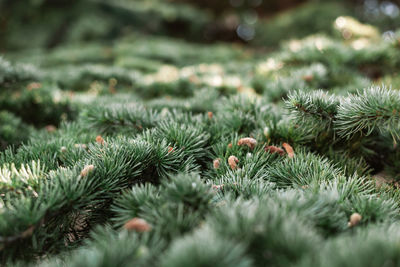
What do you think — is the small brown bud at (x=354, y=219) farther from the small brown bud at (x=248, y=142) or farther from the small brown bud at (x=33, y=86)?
the small brown bud at (x=33, y=86)

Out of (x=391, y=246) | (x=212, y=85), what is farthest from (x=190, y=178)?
(x=212, y=85)

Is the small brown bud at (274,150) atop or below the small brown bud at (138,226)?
atop

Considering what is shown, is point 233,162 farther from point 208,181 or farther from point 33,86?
point 33,86

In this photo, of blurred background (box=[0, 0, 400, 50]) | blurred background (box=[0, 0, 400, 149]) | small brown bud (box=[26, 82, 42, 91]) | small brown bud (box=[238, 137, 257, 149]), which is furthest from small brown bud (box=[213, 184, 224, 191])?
blurred background (box=[0, 0, 400, 50])

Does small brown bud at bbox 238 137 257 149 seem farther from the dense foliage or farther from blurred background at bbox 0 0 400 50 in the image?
blurred background at bbox 0 0 400 50

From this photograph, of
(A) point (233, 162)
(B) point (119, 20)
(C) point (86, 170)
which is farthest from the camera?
(B) point (119, 20)

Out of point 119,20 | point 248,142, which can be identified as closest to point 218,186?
point 248,142

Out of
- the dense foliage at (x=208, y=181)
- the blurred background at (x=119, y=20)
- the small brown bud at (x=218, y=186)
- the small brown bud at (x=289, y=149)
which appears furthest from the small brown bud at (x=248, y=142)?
the blurred background at (x=119, y=20)

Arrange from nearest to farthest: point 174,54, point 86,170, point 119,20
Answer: point 86,170 → point 174,54 → point 119,20

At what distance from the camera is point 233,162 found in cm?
79

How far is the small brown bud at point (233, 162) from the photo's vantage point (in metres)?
0.78

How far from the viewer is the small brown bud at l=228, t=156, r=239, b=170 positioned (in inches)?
30.7

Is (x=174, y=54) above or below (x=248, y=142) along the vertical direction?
above

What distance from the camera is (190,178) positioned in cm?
58
